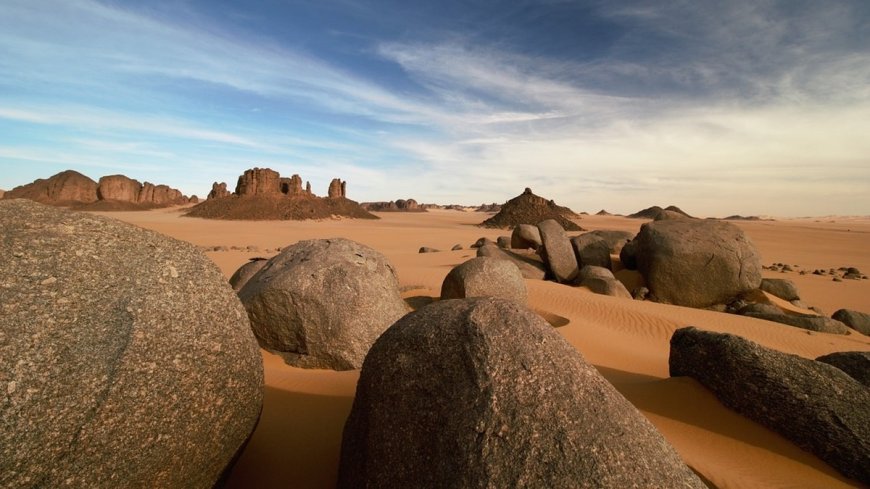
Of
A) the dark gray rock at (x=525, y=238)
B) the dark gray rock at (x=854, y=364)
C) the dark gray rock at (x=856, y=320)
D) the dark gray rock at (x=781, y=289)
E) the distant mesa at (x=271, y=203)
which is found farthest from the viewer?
the distant mesa at (x=271, y=203)

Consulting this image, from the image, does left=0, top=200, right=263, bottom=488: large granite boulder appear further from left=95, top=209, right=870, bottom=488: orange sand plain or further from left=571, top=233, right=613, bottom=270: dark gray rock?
left=571, top=233, right=613, bottom=270: dark gray rock

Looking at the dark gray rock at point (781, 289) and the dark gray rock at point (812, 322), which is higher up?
the dark gray rock at point (781, 289)

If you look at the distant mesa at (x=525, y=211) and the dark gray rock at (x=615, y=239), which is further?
the distant mesa at (x=525, y=211)

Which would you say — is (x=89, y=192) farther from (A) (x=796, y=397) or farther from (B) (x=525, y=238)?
(A) (x=796, y=397)

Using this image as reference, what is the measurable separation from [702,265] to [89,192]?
70675 mm

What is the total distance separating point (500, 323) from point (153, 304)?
186cm

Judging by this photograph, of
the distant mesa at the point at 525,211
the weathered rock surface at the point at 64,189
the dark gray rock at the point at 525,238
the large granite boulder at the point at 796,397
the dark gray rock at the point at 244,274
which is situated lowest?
the large granite boulder at the point at 796,397

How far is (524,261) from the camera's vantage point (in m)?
14.0

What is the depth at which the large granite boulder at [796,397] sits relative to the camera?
11.2ft

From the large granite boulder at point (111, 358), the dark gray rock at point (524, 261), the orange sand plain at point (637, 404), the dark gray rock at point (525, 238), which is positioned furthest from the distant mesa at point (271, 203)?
the large granite boulder at point (111, 358)

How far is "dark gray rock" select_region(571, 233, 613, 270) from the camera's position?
13867 mm

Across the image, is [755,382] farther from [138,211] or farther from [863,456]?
[138,211]

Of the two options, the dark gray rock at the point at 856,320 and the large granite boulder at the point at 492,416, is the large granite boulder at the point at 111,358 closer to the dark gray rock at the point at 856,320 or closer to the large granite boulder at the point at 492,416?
the large granite boulder at the point at 492,416

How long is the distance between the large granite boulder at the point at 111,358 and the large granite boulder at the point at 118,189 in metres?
70.3
